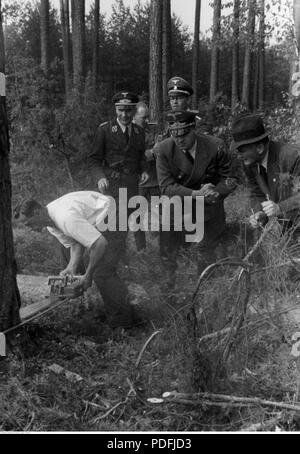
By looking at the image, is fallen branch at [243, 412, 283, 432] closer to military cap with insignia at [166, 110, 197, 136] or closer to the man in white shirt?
the man in white shirt

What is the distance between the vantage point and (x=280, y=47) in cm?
1109

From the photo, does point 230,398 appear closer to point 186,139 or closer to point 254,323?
point 254,323

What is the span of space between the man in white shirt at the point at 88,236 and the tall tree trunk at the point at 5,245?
0.30 meters

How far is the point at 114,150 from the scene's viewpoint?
217 inches

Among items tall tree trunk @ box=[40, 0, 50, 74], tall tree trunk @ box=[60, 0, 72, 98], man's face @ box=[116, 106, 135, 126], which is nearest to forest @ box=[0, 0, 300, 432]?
man's face @ box=[116, 106, 135, 126]

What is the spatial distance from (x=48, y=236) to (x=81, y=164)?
1.93 meters

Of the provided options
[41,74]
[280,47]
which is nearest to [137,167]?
[41,74]

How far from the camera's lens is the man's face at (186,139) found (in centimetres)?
450

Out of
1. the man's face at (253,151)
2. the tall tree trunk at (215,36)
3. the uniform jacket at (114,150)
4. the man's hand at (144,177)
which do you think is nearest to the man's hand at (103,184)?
the uniform jacket at (114,150)

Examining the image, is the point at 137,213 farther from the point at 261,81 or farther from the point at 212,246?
the point at 261,81

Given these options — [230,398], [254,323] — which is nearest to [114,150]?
[254,323]

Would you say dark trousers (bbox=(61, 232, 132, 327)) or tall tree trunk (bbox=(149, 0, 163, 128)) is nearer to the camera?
dark trousers (bbox=(61, 232, 132, 327))

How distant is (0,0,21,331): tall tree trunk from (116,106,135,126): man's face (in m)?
1.94

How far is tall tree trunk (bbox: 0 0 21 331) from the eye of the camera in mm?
3486
